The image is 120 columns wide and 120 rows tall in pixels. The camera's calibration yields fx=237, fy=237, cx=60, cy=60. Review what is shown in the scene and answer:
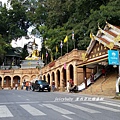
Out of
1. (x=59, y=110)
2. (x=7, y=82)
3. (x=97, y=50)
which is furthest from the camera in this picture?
(x=7, y=82)

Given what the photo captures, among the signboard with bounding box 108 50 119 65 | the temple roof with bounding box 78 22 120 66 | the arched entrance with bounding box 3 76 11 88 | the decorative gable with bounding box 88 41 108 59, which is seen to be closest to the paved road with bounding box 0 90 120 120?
the signboard with bounding box 108 50 119 65

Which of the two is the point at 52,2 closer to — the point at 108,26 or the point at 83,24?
the point at 83,24

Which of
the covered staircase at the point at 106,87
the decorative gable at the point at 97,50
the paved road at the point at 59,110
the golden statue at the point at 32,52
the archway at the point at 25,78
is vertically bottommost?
the paved road at the point at 59,110

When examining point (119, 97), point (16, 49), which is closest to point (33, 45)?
point (16, 49)

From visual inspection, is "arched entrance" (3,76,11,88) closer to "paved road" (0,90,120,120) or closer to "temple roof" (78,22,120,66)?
"temple roof" (78,22,120,66)

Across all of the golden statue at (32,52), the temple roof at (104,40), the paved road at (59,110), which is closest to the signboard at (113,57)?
the temple roof at (104,40)

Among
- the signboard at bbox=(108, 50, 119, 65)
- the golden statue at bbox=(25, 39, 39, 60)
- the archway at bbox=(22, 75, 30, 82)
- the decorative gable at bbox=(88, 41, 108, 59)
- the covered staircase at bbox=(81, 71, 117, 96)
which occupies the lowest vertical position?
the covered staircase at bbox=(81, 71, 117, 96)

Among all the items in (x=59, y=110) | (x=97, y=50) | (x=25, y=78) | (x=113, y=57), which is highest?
(x=97, y=50)

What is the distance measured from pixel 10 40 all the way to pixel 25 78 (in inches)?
693

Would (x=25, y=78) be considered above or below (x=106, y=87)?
above

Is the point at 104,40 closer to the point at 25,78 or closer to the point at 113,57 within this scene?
the point at 113,57

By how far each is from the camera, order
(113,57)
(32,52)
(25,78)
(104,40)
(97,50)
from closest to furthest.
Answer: (113,57) < (104,40) < (97,50) < (25,78) < (32,52)

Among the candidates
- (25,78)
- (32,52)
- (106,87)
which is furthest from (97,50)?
(32,52)

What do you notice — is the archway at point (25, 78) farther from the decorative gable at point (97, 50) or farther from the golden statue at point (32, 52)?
the decorative gable at point (97, 50)
